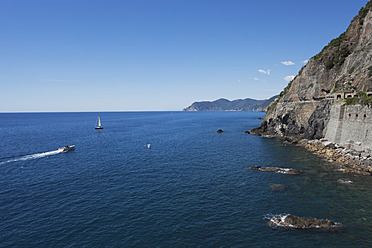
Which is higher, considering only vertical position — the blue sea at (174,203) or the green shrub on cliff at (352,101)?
the green shrub on cliff at (352,101)

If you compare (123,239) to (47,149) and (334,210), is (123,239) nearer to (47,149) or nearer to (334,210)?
(334,210)

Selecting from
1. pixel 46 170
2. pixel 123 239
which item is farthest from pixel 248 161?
pixel 46 170

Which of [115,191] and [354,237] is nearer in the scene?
[354,237]

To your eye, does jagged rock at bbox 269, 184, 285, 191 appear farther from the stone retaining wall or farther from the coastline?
the stone retaining wall

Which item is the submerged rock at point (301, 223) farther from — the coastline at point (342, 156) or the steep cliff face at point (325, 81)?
the steep cliff face at point (325, 81)

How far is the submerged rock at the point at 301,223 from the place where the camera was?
2409cm

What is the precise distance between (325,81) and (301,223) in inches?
2734

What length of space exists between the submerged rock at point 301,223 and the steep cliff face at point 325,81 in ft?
162

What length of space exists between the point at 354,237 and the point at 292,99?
7713 centimetres

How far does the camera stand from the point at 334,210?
2750 centimetres

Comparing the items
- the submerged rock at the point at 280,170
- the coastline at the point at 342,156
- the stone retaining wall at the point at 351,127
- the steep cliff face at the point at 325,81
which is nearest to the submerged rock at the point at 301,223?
the submerged rock at the point at 280,170

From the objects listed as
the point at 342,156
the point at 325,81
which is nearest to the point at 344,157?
the point at 342,156

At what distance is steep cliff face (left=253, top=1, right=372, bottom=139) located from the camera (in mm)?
61438

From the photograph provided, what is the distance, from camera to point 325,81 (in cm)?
7644
